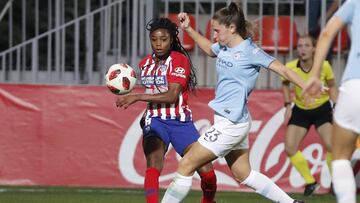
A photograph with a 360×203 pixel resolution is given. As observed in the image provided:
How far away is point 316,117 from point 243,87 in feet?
15.3

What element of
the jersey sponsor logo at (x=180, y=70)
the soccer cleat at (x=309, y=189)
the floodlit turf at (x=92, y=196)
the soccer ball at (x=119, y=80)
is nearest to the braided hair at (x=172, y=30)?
the jersey sponsor logo at (x=180, y=70)

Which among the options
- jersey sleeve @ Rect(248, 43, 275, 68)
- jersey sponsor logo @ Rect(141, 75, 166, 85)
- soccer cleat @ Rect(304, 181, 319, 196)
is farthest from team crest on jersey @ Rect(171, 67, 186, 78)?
soccer cleat @ Rect(304, 181, 319, 196)

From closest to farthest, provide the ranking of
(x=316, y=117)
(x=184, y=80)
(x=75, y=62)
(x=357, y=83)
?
1. (x=357, y=83)
2. (x=184, y=80)
3. (x=316, y=117)
4. (x=75, y=62)

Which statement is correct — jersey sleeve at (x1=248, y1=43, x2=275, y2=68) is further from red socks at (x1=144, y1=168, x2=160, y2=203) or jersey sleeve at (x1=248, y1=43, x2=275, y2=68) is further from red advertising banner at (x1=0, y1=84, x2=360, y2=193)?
red advertising banner at (x1=0, y1=84, x2=360, y2=193)

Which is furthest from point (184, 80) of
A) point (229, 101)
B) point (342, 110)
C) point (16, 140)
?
point (16, 140)

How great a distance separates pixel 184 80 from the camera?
10016 millimetres

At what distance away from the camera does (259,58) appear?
9273 millimetres

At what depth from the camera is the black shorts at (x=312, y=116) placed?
13820 millimetres

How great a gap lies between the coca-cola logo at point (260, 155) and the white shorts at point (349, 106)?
7.46m

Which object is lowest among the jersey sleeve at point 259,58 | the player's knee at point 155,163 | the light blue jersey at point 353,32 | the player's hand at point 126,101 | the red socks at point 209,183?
the red socks at point 209,183

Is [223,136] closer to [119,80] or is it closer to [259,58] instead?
[259,58]

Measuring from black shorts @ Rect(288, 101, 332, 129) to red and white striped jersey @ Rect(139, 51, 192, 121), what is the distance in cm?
388

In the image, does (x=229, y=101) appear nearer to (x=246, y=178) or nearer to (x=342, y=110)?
(x=246, y=178)

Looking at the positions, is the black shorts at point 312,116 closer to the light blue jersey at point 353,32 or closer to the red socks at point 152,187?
the red socks at point 152,187
